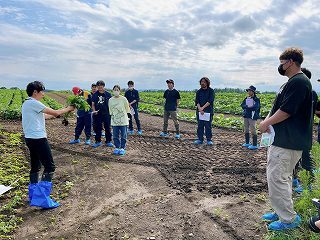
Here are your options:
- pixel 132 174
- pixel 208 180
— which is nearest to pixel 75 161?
pixel 132 174

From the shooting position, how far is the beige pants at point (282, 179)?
389 cm

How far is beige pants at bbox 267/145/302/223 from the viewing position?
389cm

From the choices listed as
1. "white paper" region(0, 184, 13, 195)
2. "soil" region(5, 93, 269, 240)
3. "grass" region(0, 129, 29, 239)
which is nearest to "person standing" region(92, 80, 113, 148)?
"soil" region(5, 93, 269, 240)

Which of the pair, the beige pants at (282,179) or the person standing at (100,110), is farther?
the person standing at (100,110)

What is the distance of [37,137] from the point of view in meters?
5.19

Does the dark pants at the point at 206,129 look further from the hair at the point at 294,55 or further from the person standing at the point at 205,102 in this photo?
the hair at the point at 294,55

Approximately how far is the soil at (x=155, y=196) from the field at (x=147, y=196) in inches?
0.6

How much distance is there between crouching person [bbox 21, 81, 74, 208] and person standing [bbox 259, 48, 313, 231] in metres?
3.46

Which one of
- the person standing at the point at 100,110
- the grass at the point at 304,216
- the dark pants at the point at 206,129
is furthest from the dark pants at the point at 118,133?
the grass at the point at 304,216

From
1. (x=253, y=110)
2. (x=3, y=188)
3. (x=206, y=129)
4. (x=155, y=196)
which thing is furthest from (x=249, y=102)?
(x=3, y=188)

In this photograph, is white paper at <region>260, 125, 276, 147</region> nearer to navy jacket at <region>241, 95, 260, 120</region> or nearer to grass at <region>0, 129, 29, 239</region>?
grass at <region>0, 129, 29, 239</region>

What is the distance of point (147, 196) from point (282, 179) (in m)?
2.61

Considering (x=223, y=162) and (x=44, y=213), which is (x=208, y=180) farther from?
(x=44, y=213)

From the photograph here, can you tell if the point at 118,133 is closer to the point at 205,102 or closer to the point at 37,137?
the point at 205,102
